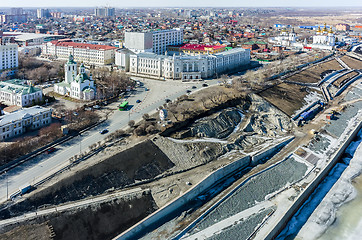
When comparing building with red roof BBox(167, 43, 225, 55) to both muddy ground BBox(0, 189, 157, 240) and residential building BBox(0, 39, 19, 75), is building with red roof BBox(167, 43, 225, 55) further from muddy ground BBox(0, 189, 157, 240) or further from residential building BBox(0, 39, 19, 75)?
muddy ground BBox(0, 189, 157, 240)

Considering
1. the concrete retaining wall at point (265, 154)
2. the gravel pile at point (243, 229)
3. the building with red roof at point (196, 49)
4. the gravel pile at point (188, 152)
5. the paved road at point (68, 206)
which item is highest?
the building with red roof at point (196, 49)

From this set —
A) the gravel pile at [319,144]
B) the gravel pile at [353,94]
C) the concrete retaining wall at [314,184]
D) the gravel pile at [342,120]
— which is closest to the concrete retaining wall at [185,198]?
the concrete retaining wall at [314,184]

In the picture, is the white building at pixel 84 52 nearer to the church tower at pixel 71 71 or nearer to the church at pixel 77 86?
the church tower at pixel 71 71

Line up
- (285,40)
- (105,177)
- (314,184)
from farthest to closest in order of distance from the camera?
(285,40) < (314,184) < (105,177)

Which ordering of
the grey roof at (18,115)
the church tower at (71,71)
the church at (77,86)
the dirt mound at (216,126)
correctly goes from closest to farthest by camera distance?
1. the grey roof at (18,115)
2. the dirt mound at (216,126)
3. the church at (77,86)
4. the church tower at (71,71)

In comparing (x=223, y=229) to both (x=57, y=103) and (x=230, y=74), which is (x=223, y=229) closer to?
(x=57, y=103)

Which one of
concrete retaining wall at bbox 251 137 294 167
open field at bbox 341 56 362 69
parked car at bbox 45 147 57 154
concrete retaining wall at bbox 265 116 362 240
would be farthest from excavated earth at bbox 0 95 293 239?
open field at bbox 341 56 362 69

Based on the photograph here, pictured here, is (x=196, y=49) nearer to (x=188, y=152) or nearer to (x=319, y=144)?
(x=319, y=144)

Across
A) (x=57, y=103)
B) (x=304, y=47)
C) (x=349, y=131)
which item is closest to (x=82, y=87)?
(x=57, y=103)

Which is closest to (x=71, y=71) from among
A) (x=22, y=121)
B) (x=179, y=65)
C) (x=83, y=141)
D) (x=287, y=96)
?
(x=22, y=121)
